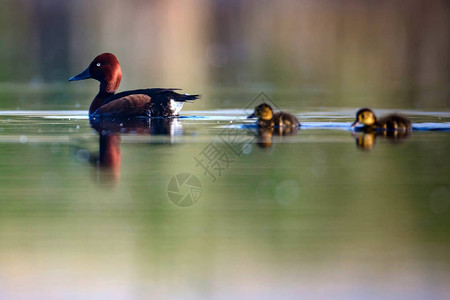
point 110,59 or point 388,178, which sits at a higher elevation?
point 110,59

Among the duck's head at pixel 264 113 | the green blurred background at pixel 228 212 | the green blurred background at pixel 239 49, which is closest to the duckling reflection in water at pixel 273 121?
the duck's head at pixel 264 113

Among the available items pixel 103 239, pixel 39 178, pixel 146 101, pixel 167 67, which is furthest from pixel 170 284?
pixel 167 67

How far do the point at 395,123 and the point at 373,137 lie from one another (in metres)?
0.69

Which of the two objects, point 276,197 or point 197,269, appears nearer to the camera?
point 197,269

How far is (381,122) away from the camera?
35.5 ft

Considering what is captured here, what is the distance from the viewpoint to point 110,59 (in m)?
13.6

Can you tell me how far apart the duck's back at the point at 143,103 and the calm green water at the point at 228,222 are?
10.0 feet

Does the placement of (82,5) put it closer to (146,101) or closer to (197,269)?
(146,101)

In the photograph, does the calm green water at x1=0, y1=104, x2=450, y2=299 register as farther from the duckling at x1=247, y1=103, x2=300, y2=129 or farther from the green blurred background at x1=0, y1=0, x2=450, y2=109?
the green blurred background at x1=0, y1=0, x2=450, y2=109

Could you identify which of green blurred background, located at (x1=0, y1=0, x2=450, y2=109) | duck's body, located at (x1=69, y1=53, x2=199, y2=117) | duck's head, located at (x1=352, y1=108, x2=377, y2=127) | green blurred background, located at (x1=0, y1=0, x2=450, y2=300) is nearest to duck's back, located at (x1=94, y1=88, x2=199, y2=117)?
duck's body, located at (x1=69, y1=53, x2=199, y2=117)

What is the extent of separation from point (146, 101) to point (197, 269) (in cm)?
810

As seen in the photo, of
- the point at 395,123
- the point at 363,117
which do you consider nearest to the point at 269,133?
the point at 363,117

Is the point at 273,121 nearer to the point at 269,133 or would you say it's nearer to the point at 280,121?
the point at 280,121

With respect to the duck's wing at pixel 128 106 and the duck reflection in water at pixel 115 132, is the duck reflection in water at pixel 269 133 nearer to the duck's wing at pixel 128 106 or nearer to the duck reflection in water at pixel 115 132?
the duck reflection in water at pixel 115 132
